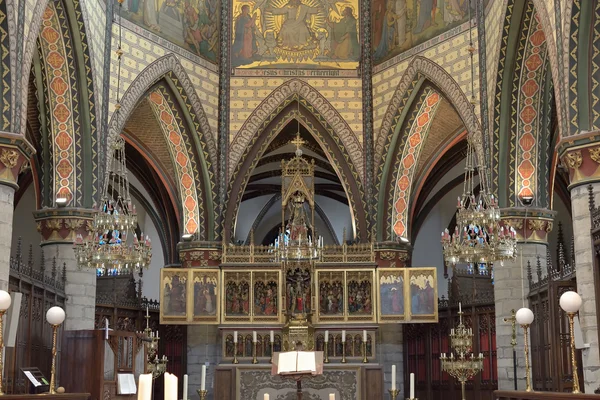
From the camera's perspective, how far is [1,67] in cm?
1364

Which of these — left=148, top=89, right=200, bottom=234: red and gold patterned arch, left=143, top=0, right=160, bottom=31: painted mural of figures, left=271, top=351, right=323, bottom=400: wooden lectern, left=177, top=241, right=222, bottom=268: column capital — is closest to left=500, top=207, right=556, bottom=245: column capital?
left=177, top=241, right=222, bottom=268: column capital

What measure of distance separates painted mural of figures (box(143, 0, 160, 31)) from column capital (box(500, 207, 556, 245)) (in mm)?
9518

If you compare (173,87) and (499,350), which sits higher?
(173,87)

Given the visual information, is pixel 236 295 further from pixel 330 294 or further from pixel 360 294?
pixel 360 294

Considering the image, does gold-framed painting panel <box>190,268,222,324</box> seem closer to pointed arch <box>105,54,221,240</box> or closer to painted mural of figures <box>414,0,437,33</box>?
pointed arch <box>105,54,221,240</box>

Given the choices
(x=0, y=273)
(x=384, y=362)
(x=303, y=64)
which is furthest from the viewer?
(x=303, y=64)

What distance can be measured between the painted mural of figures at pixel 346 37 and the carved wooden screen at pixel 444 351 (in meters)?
7.04

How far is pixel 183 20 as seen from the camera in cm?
2227

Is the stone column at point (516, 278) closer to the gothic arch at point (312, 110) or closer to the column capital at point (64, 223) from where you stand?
the gothic arch at point (312, 110)

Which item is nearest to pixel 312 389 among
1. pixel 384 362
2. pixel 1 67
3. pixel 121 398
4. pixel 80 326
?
pixel 384 362

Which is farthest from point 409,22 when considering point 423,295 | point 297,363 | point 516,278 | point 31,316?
point 297,363

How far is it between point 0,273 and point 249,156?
34.5ft

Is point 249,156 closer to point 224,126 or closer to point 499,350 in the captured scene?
point 224,126

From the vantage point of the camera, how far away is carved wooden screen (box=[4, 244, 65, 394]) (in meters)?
14.8
